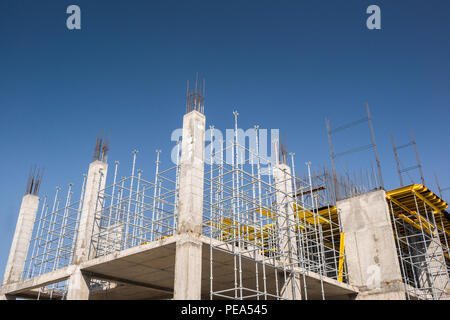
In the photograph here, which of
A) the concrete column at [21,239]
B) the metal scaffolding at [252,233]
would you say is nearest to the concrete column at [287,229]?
the metal scaffolding at [252,233]

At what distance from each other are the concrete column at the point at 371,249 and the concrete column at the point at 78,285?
11379 millimetres

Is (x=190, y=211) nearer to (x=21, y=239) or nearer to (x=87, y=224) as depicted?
(x=87, y=224)

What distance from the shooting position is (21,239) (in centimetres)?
2050

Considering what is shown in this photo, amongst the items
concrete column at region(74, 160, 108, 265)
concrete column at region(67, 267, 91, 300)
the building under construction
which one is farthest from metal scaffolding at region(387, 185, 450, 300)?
concrete column at region(67, 267, 91, 300)

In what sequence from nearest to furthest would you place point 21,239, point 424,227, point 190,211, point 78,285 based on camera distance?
point 190,211, point 78,285, point 21,239, point 424,227

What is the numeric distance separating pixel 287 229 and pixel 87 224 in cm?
776

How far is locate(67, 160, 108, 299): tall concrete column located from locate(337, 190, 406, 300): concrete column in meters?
11.3

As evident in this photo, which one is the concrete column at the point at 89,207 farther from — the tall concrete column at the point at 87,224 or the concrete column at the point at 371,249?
the concrete column at the point at 371,249

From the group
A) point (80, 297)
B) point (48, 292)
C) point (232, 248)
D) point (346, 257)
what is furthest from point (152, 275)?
point (346, 257)

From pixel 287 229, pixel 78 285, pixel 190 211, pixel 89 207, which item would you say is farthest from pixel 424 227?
pixel 78 285

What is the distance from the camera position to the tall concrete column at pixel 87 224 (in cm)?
1662
